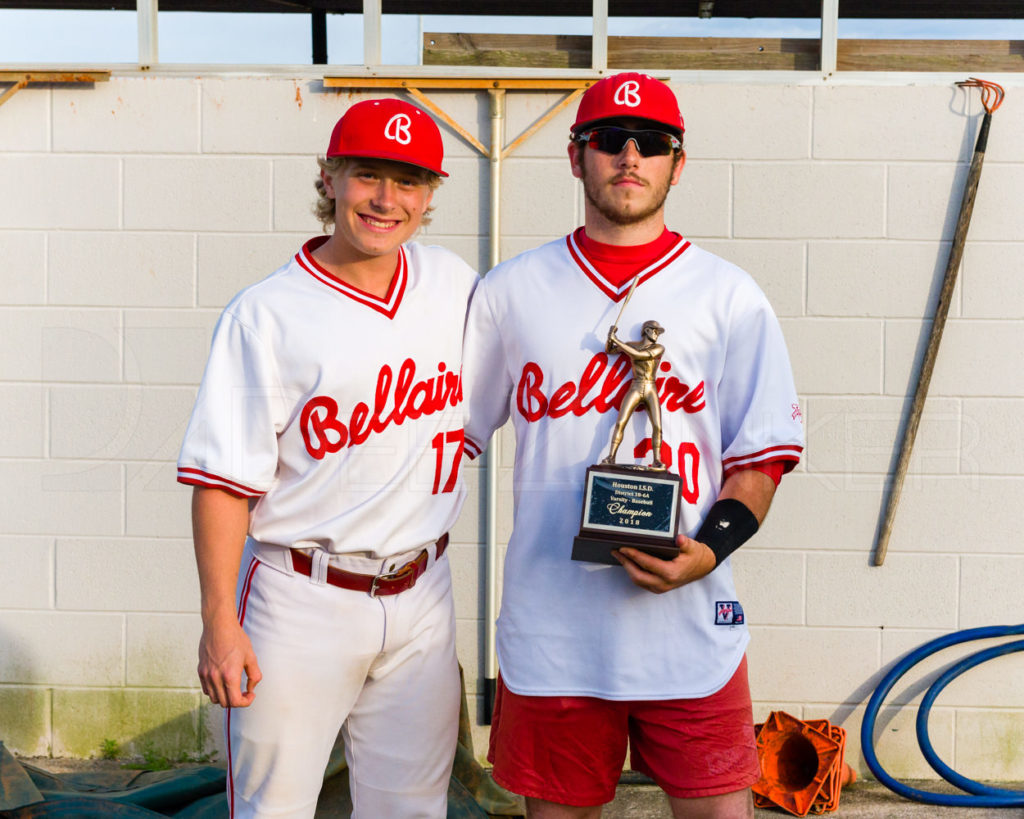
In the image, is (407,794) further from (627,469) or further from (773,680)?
(773,680)

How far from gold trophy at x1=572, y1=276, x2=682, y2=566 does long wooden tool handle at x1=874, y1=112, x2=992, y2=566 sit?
5.45 feet

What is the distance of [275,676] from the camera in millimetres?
1982

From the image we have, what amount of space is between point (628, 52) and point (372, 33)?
0.83 metres

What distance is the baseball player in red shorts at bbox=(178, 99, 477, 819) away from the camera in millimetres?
1965

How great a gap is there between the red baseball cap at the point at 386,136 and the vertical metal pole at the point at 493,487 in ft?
4.32

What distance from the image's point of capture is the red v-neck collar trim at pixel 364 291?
6.72 ft

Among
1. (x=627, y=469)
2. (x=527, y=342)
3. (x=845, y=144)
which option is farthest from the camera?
(x=845, y=144)

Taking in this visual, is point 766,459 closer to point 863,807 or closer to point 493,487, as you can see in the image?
point 493,487

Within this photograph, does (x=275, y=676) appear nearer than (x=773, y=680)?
Yes

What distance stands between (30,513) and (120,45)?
1582 mm

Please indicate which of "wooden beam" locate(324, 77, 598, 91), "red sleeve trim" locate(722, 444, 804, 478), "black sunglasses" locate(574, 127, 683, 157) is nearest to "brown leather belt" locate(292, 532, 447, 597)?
"red sleeve trim" locate(722, 444, 804, 478)

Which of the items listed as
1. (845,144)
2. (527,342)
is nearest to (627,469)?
(527,342)

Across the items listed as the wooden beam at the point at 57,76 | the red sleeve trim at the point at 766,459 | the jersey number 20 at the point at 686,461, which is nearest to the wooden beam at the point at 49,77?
the wooden beam at the point at 57,76

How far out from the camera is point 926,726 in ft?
11.0
